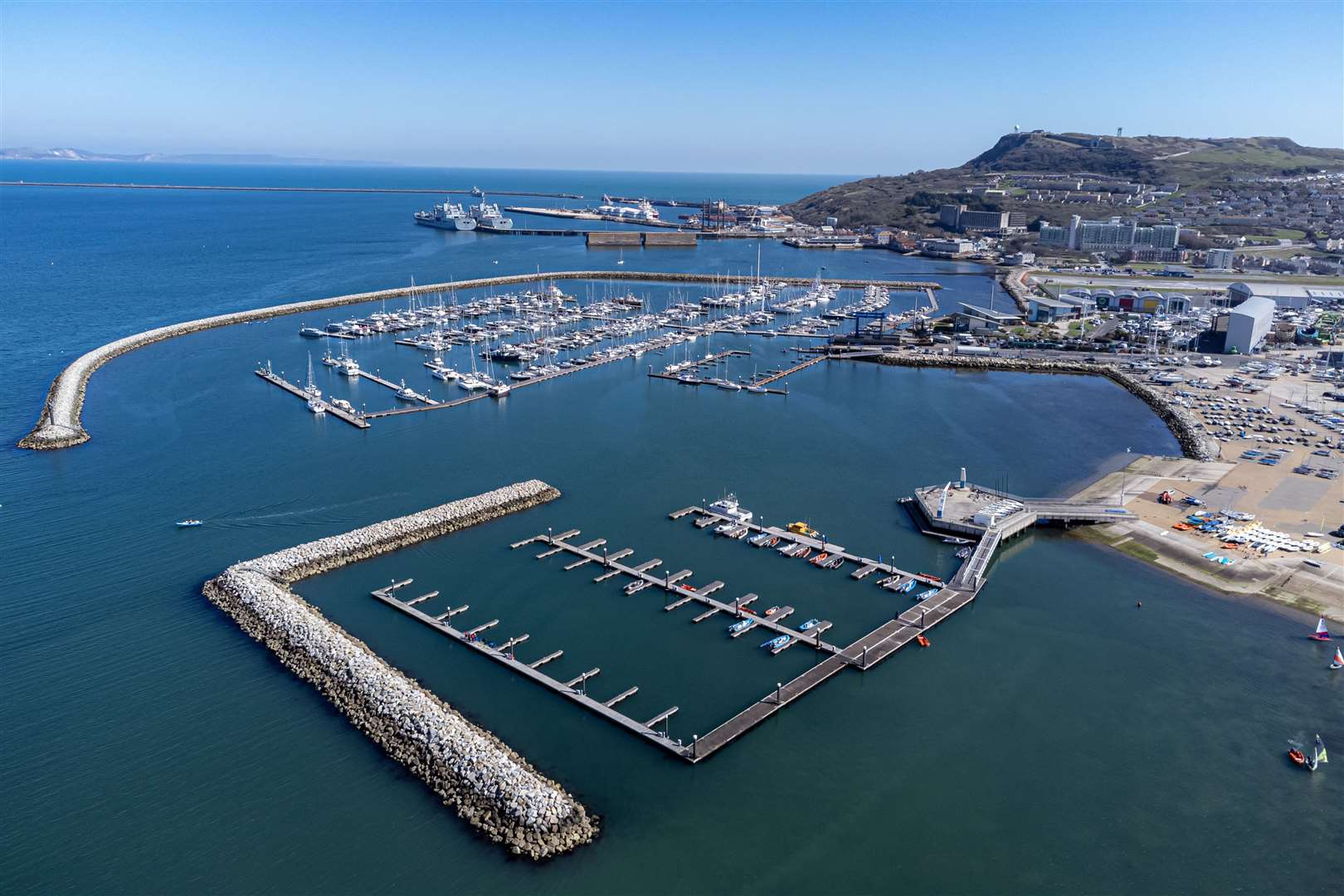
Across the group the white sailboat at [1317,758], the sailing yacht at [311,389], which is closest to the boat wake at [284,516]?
the sailing yacht at [311,389]

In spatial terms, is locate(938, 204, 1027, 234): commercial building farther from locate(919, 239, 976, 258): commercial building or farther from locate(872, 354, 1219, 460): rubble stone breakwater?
locate(872, 354, 1219, 460): rubble stone breakwater

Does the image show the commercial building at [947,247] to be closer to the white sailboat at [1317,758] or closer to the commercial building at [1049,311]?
the commercial building at [1049,311]

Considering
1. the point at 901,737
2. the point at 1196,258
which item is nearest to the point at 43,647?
the point at 901,737

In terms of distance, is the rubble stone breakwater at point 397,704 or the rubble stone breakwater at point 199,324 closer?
the rubble stone breakwater at point 397,704

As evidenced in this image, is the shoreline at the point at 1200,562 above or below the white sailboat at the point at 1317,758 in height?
above

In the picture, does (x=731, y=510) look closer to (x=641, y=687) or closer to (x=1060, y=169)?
(x=641, y=687)

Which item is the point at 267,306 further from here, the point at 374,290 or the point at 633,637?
the point at 633,637

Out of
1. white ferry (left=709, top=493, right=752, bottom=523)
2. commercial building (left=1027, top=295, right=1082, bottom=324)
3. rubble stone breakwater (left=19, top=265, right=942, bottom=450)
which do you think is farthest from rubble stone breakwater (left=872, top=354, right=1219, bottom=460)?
rubble stone breakwater (left=19, top=265, right=942, bottom=450)
